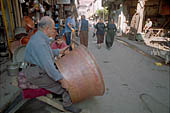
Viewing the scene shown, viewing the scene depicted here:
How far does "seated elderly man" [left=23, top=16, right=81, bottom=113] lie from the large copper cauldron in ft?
0.50

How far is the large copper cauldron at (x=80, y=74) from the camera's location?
2.02 m

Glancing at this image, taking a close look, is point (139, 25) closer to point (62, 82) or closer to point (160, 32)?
point (160, 32)

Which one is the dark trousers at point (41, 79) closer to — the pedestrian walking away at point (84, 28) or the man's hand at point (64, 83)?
the man's hand at point (64, 83)

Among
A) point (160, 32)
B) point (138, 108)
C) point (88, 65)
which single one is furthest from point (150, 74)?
point (160, 32)

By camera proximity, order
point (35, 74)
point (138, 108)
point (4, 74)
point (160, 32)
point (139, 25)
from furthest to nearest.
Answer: point (160, 32) → point (139, 25) → point (4, 74) → point (138, 108) → point (35, 74)

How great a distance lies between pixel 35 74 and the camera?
185cm

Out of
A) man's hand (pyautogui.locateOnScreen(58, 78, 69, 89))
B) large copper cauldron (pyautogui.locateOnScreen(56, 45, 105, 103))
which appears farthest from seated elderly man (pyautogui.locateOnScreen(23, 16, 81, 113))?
large copper cauldron (pyautogui.locateOnScreen(56, 45, 105, 103))

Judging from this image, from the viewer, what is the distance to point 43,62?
1.69 m

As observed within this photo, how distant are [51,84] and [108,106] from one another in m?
1.32

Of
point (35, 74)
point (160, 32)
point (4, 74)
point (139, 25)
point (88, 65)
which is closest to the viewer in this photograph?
point (35, 74)

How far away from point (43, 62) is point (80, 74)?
0.63m

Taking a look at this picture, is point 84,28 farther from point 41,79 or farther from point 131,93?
point 41,79

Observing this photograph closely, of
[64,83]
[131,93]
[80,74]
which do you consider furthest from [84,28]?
[64,83]

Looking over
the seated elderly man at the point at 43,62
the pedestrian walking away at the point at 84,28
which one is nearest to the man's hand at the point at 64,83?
the seated elderly man at the point at 43,62
